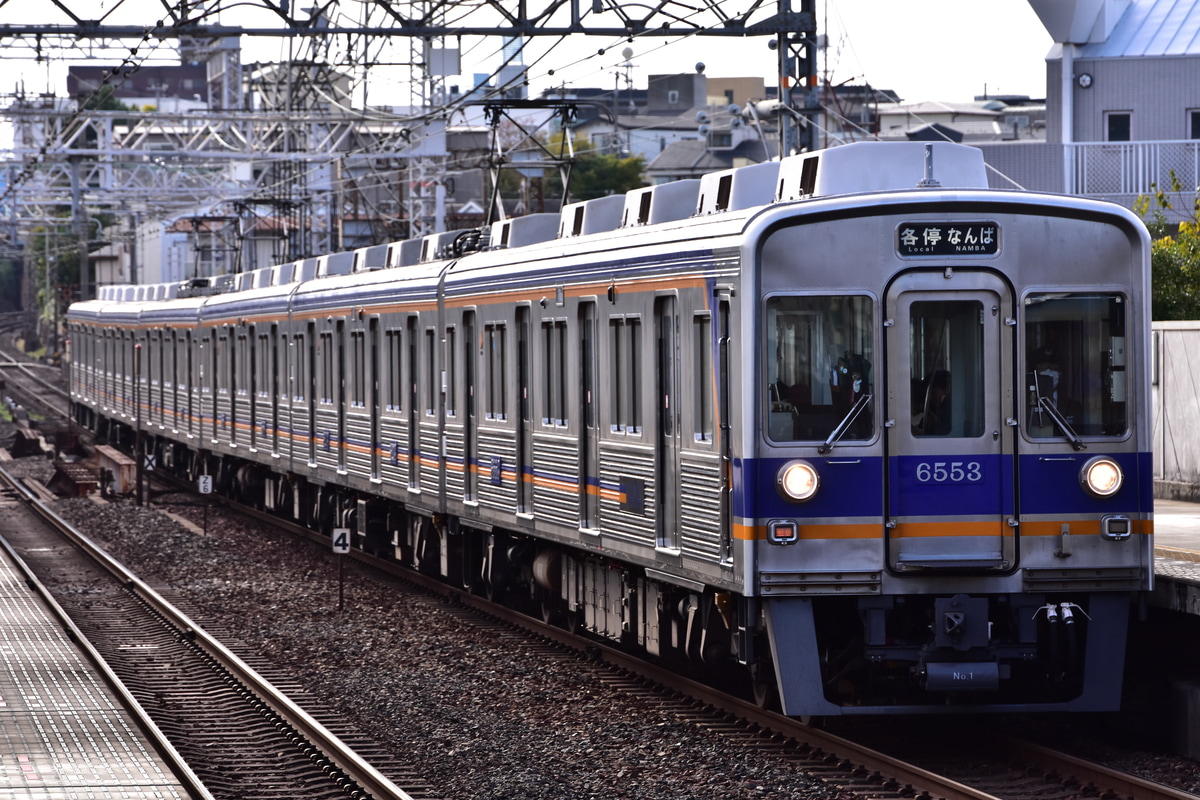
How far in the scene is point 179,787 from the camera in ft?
29.5

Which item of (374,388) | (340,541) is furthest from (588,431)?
(374,388)

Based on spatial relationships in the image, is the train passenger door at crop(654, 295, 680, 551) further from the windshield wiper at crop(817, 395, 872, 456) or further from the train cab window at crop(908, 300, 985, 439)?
the train cab window at crop(908, 300, 985, 439)

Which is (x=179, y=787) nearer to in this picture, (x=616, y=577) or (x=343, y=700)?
(x=343, y=700)

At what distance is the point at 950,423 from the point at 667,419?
185 cm

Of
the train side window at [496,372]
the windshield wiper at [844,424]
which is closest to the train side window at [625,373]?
the windshield wiper at [844,424]

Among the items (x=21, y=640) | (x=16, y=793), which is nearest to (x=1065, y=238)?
(x=16, y=793)

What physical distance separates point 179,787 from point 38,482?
23511 millimetres

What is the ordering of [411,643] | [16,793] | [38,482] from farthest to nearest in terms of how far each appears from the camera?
1. [38,482]
2. [411,643]
3. [16,793]

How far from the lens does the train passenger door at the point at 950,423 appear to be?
905cm

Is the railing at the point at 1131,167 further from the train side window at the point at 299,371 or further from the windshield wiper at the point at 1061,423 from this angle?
the windshield wiper at the point at 1061,423

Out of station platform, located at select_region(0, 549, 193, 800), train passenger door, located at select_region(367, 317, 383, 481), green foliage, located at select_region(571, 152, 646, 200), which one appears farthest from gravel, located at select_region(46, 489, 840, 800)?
green foliage, located at select_region(571, 152, 646, 200)

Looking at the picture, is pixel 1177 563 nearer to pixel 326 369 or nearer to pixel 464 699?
pixel 464 699

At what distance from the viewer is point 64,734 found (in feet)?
34.1

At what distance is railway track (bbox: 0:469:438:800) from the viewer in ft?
30.8
